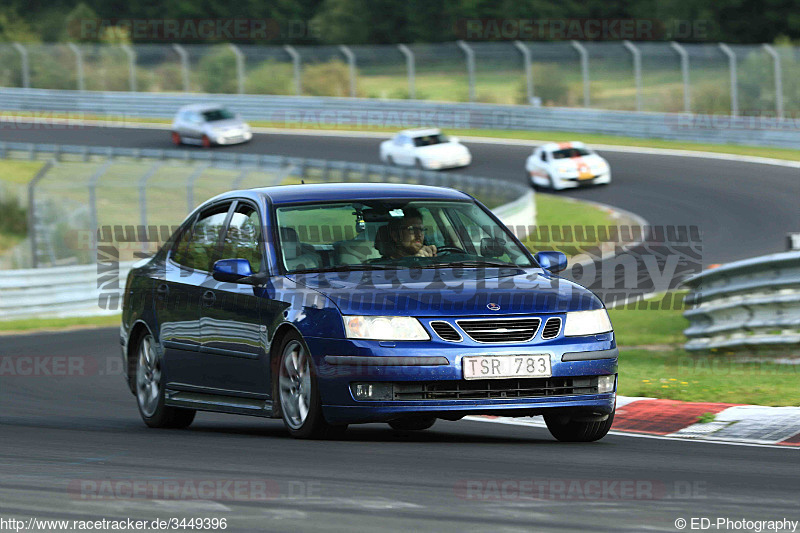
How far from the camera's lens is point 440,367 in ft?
26.0

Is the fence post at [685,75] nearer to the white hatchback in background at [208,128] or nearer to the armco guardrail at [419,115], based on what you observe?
the armco guardrail at [419,115]

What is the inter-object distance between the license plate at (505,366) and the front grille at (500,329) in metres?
0.10

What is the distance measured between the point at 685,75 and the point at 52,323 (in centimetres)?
2510

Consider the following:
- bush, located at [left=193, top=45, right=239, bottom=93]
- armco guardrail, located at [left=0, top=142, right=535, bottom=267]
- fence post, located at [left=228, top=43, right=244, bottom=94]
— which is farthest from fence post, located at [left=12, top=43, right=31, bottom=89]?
armco guardrail, located at [left=0, top=142, right=535, bottom=267]

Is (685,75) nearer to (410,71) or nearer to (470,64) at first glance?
(470,64)

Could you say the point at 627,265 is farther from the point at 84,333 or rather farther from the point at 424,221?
the point at 424,221

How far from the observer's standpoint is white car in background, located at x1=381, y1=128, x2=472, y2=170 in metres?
40.5

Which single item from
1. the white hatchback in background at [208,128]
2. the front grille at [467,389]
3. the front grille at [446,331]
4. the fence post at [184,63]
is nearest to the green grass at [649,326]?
the front grille at [467,389]

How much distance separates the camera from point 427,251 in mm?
9039

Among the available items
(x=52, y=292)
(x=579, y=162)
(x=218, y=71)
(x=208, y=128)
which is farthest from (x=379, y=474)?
(x=218, y=71)

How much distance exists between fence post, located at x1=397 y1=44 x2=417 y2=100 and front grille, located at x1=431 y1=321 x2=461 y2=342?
42.8m

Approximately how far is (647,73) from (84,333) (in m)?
27.1

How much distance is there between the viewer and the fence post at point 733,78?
4153cm

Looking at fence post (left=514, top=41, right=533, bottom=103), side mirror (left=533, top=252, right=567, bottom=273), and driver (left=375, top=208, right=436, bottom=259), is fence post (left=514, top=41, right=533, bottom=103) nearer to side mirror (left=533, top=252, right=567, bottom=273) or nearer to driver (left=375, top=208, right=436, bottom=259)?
side mirror (left=533, top=252, right=567, bottom=273)
